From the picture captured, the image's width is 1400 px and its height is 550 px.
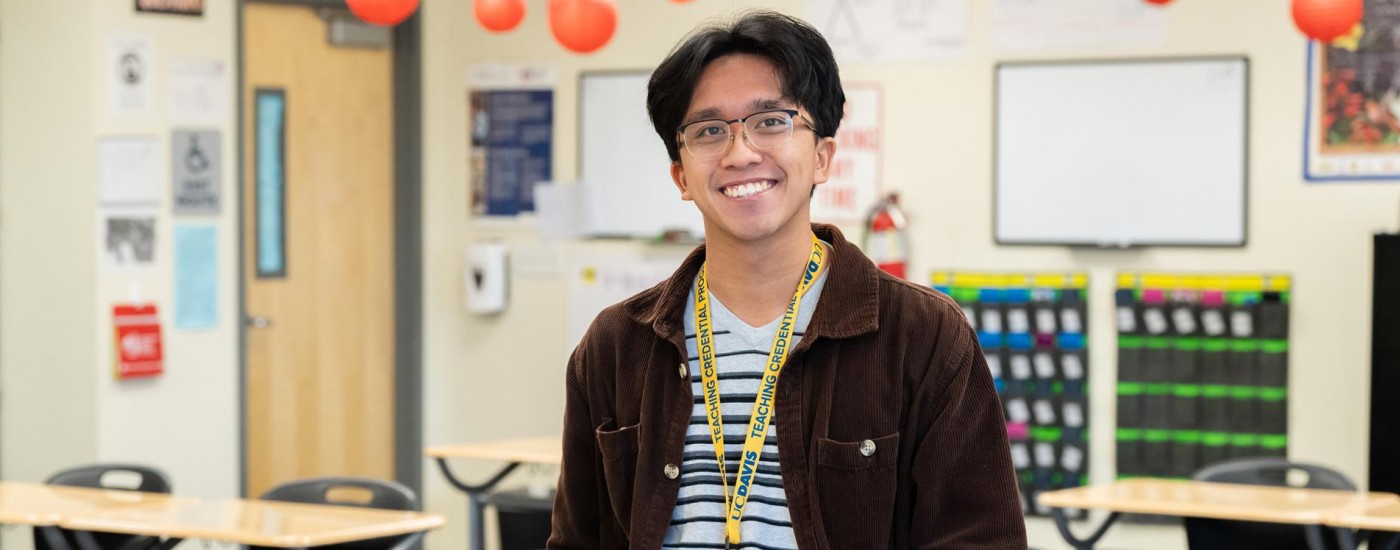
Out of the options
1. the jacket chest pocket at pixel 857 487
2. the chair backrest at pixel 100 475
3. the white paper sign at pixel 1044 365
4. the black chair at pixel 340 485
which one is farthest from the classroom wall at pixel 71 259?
the jacket chest pocket at pixel 857 487

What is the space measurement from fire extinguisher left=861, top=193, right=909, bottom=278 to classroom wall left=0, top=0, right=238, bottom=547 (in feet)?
8.28

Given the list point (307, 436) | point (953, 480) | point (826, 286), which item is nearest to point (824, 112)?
point (826, 286)

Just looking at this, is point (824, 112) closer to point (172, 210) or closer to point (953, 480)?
point (953, 480)

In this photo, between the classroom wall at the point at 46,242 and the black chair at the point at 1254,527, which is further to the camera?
the classroom wall at the point at 46,242

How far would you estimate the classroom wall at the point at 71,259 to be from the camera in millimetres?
5520

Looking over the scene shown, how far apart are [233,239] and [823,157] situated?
4694mm

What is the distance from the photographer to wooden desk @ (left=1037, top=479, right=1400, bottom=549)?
4062 millimetres

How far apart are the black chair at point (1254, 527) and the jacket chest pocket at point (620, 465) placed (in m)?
3.01

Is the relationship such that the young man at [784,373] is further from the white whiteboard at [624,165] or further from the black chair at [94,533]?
the white whiteboard at [624,165]

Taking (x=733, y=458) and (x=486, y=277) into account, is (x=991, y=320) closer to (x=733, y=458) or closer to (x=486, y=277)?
(x=486, y=277)

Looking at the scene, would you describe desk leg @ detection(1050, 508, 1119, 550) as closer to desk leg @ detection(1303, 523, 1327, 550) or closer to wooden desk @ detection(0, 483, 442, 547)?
desk leg @ detection(1303, 523, 1327, 550)

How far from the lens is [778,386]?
1.52 m

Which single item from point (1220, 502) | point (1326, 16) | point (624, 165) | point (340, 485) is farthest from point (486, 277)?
point (1326, 16)

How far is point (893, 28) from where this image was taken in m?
5.84
